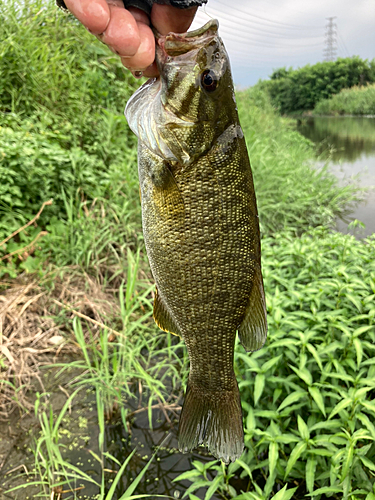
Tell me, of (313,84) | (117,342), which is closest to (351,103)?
(313,84)

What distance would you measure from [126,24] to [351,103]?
4383 cm

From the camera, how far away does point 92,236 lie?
3.86 metres

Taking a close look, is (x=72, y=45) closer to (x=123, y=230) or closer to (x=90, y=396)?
(x=123, y=230)

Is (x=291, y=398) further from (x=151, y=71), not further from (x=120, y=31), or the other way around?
(x=120, y=31)

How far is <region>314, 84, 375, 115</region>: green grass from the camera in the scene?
36.1 meters

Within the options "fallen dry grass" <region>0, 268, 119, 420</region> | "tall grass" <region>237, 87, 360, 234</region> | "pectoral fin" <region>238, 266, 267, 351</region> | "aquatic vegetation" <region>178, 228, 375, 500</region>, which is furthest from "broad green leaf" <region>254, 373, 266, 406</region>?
"tall grass" <region>237, 87, 360, 234</region>

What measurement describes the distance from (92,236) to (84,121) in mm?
1940

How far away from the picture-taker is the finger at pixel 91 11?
905 millimetres

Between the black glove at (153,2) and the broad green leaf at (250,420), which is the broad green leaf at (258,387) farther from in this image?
the black glove at (153,2)

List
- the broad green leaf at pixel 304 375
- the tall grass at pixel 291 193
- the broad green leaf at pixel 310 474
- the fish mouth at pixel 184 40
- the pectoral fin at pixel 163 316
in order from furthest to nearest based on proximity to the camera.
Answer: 1. the tall grass at pixel 291 193
2. the broad green leaf at pixel 304 375
3. the broad green leaf at pixel 310 474
4. the pectoral fin at pixel 163 316
5. the fish mouth at pixel 184 40

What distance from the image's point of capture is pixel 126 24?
965 millimetres

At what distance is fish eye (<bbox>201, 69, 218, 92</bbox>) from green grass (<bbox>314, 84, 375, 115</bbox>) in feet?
130

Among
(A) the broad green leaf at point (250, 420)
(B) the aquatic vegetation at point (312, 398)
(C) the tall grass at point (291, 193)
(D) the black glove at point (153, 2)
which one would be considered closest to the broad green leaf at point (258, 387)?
(B) the aquatic vegetation at point (312, 398)

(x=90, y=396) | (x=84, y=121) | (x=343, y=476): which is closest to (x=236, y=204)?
(x=343, y=476)
